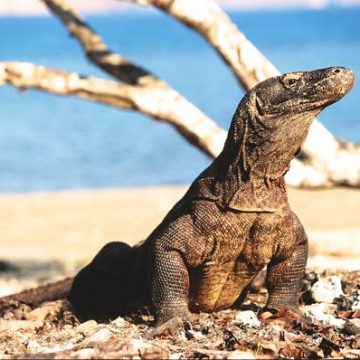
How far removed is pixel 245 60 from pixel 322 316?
4878mm

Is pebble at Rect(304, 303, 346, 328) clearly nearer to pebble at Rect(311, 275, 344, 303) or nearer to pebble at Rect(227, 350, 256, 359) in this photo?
pebble at Rect(311, 275, 344, 303)

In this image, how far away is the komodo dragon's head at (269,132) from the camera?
6.70 m

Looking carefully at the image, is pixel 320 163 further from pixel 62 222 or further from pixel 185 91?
pixel 185 91

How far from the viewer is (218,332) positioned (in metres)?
6.47

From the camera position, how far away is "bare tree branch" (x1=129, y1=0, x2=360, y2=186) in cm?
1148

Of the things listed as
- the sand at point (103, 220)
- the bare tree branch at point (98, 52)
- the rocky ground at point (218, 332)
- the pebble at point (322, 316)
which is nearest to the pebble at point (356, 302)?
the rocky ground at point (218, 332)

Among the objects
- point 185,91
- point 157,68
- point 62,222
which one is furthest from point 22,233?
point 157,68

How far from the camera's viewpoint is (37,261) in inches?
668

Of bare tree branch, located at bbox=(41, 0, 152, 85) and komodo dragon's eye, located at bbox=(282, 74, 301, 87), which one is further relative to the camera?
bare tree branch, located at bbox=(41, 0, 152, 85)

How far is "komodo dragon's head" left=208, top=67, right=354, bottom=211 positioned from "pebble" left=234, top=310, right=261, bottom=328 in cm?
71

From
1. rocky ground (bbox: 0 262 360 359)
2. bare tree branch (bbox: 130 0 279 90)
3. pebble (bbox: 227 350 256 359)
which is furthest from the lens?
bare tree branch (bbox: 130 0 279 90)

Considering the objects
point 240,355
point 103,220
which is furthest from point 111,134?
point 240,355

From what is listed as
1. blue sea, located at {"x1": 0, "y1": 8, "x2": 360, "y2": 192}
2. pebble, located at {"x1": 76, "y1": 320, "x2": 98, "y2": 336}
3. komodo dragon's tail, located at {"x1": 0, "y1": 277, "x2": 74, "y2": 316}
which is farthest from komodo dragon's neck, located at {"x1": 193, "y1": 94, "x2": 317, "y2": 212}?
blue sea, located at {"x1": 0, "y1": 8, "x2": 360, "y2": 192}

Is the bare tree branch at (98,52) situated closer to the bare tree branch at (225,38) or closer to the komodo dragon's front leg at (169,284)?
the bare tree branch at (225,38)
